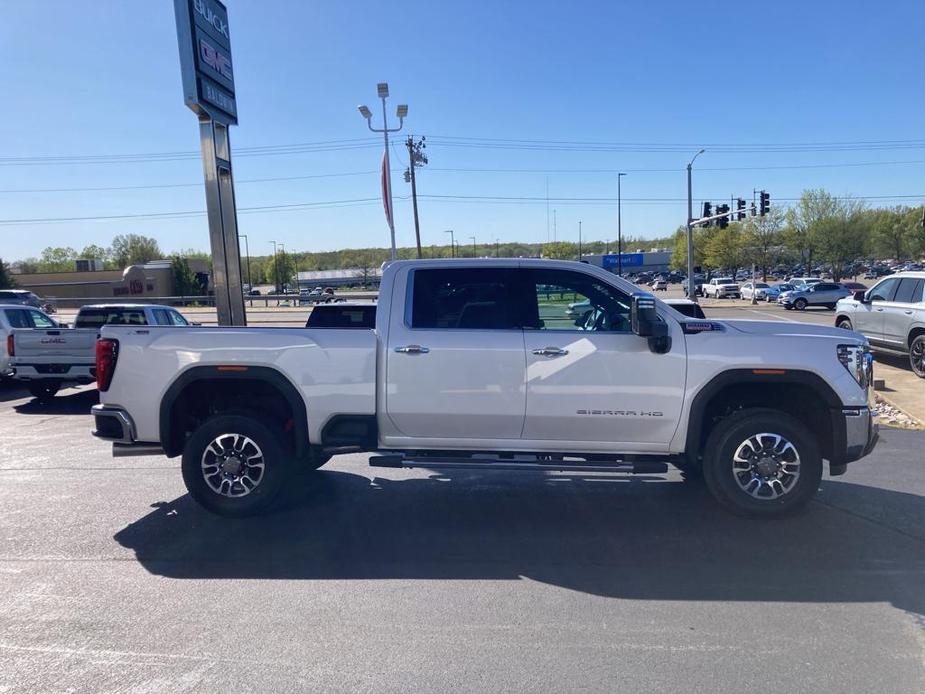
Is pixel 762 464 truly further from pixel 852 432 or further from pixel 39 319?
pixel 39 319

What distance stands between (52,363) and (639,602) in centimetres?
1101

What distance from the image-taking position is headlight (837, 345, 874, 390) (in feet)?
17.2

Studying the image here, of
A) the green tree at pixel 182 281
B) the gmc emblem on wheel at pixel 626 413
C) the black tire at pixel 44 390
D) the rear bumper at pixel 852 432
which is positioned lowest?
the black tire at pixel 44 390

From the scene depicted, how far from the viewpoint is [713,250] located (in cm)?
7312

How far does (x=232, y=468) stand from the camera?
5570 mm

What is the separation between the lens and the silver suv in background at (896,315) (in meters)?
13.3

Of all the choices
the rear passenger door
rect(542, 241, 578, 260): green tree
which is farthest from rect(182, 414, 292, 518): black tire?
rect(542, 241, 578, 260): green tree

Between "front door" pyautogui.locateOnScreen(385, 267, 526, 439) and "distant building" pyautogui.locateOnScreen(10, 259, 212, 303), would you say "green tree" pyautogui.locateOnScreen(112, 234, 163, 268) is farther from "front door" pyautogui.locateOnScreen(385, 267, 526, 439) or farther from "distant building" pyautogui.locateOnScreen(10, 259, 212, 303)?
"front door" pyautogui.locateOnScreen(385, 267, 526, 439)

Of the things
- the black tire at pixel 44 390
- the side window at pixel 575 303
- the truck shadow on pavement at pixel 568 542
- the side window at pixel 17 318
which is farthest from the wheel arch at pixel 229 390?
the side window at pixel 17 318

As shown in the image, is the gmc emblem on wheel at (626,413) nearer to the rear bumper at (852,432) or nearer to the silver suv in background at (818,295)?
the rear bumper at (852,432)

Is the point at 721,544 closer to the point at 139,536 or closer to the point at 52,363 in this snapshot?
the point at 139,536

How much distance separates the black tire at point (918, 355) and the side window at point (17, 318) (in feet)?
57.6

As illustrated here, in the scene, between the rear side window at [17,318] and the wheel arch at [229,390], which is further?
the rear side window at [17,318]

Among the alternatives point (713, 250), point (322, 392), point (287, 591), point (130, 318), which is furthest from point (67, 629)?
point (713, 250)
